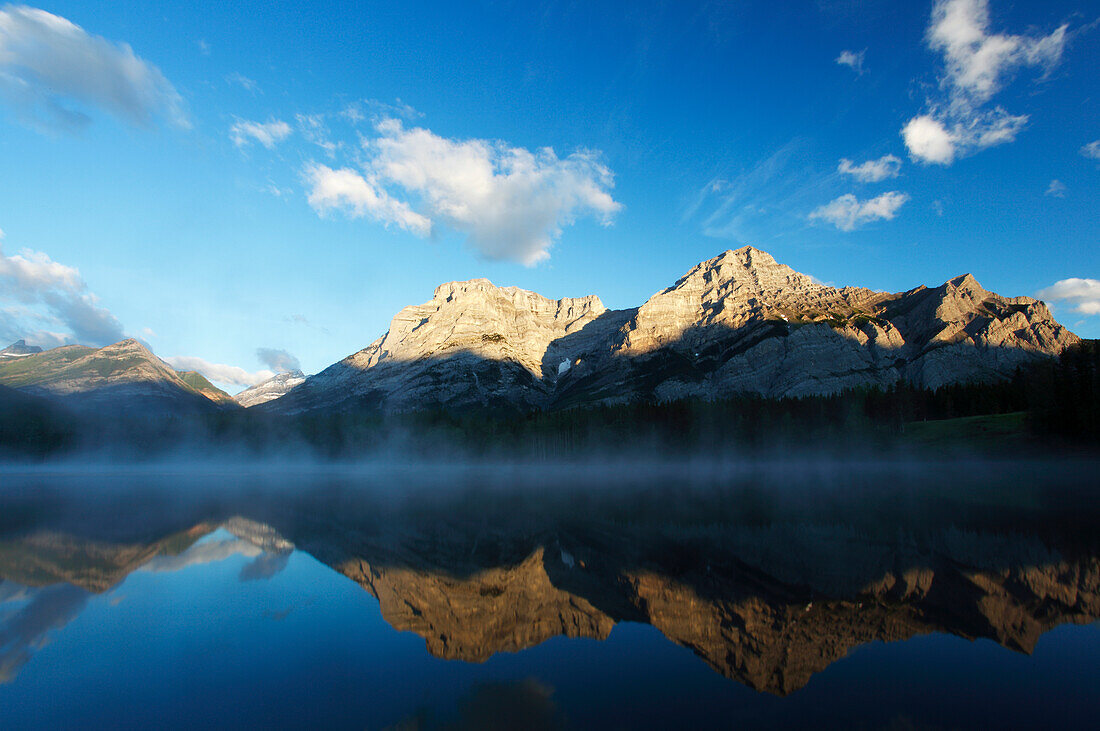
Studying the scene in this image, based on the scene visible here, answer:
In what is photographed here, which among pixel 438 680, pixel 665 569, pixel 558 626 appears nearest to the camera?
pixel 438 680

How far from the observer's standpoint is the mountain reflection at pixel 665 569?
14789 mm

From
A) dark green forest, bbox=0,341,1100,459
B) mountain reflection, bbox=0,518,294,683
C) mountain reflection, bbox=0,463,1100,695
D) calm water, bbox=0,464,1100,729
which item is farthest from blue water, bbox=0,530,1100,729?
dark green forest, bbox=0,341,1100,459

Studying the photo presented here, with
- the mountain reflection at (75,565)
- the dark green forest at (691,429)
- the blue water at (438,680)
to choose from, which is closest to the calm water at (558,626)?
the blue water at (438,680)

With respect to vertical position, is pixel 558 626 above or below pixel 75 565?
above

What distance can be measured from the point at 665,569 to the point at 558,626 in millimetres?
7562

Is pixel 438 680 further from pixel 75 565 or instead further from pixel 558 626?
pixel 75 565

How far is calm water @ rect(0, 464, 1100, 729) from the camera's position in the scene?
10773mm

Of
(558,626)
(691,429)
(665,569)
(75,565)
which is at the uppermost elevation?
(691,429)

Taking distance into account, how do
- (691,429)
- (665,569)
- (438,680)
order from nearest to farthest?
(438,680), (665,569), (691,429)

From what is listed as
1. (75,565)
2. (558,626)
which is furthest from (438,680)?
(75,565)

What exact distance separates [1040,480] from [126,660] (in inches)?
3720

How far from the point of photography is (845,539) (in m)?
26.8

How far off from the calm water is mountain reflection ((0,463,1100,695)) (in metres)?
0.14

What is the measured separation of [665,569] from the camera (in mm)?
21641
